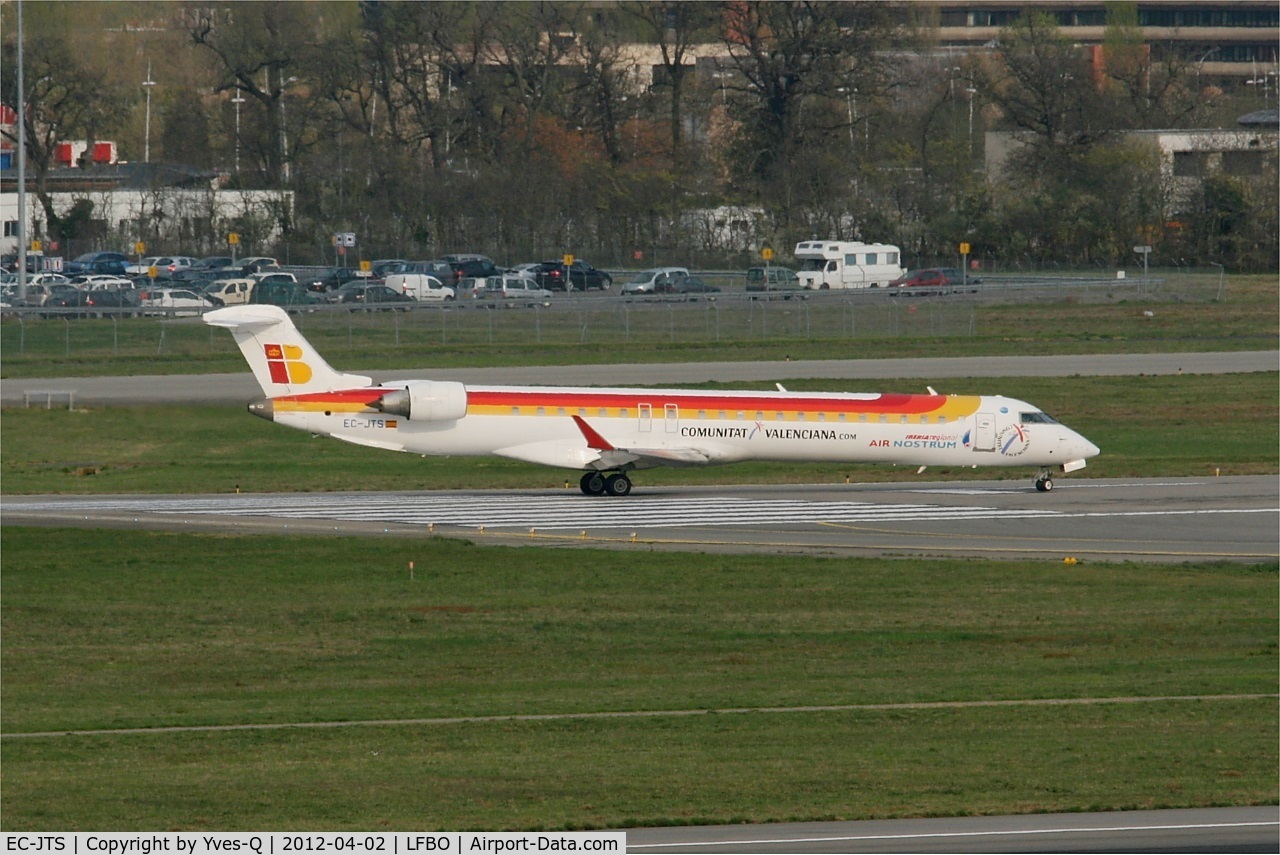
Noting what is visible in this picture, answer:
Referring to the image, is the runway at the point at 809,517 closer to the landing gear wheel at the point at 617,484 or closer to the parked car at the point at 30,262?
the landing gear wheel at the point at 617,484

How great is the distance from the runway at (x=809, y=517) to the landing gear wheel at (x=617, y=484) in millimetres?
490

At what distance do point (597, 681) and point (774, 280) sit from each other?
72757mm

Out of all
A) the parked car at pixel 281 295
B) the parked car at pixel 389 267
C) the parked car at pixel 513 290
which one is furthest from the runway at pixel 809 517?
the parked car at pixel 389 267

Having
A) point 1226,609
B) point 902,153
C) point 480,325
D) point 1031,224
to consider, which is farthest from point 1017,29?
point 1226,609

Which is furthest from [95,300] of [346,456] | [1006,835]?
[1006,835]

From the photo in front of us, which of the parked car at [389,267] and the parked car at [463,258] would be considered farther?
the parked car at [463,258]

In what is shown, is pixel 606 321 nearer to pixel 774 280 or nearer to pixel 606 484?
pixel 774 280

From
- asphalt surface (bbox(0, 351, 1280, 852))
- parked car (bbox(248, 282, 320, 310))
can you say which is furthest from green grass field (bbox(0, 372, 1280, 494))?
parked car (bbox(248, 282, 320, 310))

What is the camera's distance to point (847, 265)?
325ft

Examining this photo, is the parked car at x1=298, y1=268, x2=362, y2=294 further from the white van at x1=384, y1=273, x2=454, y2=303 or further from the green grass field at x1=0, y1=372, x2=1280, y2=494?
the green grass field at x1=0, y1=372, x2=1280, y2=494

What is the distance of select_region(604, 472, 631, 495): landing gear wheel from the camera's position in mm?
45719

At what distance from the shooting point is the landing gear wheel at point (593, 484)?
150ft

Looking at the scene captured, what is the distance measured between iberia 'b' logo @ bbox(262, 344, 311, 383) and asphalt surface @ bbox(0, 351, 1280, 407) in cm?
1505

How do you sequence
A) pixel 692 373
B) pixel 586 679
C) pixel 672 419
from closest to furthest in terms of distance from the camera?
1. pixel 586 679
2. pixel 672 419
3. pixel 692 373
